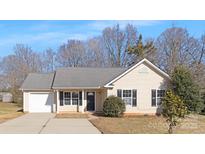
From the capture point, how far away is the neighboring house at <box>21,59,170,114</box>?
30.8 m

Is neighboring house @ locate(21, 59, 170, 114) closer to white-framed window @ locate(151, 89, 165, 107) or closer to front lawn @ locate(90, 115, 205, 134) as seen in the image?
white-framed window @ locate(151, 89, 165, 107)

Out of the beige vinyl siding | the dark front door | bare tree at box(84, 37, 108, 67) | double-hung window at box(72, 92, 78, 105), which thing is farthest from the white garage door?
bare tree at box(84, 37, 108, 67)

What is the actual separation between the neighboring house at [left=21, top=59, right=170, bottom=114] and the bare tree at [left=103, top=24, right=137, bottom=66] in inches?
692

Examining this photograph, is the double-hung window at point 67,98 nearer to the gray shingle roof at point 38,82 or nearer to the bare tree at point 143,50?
the gray shingle roof at point 38,82

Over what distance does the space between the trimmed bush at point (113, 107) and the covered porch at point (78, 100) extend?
4.70m

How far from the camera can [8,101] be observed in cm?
5494

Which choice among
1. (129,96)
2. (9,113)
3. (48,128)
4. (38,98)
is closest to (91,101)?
(129,96)

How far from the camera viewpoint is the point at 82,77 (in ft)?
117

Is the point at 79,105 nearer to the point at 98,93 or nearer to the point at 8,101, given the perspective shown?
the point at 98,93

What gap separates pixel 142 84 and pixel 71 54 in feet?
90.0

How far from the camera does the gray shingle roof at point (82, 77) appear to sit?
33.9 meters

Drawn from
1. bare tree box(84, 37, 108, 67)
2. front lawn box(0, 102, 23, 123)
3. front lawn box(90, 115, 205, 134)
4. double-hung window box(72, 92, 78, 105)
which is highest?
bare tree box(84, 37, 108, 67)

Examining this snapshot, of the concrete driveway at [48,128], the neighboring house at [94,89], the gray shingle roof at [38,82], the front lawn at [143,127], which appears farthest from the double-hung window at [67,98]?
the concrete driveway at [48,128]
